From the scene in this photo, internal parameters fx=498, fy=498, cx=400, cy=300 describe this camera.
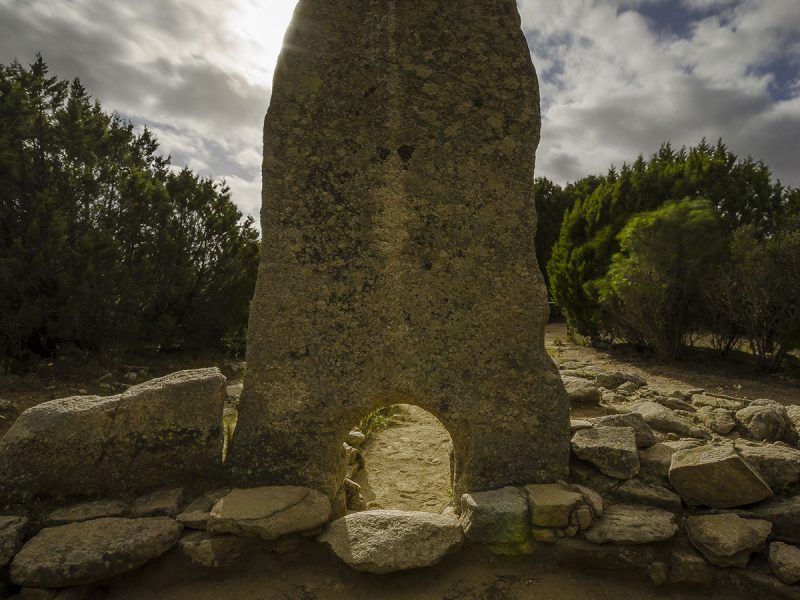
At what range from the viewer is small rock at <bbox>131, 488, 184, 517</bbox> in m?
2.93

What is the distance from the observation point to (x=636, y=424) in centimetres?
366

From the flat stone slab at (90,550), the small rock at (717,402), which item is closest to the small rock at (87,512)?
the flat stone slab at (90,550)

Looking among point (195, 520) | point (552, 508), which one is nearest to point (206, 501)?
point (195, 520)

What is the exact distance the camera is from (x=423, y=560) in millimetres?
2732

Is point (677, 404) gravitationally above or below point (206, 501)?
above

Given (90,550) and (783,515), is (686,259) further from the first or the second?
(90,550)

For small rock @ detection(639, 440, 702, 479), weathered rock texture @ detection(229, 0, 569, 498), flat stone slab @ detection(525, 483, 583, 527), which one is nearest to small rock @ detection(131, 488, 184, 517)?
weathered rock texture @ detection(229, 0, 569, 498)

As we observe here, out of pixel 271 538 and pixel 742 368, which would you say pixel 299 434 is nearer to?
pixel 271 538

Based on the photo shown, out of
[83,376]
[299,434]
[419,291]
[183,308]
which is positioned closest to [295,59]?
[419,291]

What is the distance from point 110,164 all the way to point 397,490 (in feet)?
20.1

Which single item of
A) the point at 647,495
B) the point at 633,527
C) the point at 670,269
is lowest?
the point at 633,527

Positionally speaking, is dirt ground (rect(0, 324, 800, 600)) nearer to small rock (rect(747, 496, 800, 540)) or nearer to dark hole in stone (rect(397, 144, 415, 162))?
small rock (rect(747, 496, 800, 540))

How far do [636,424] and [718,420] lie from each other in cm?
89

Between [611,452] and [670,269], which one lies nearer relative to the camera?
[611,452]
